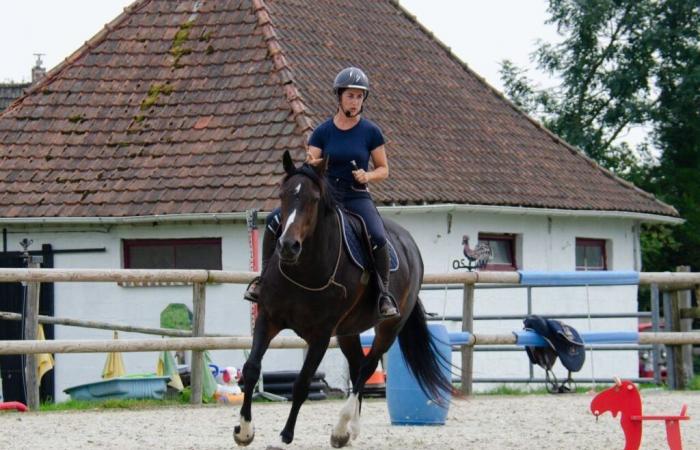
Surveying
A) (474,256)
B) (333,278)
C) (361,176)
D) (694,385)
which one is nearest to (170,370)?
(694,385)

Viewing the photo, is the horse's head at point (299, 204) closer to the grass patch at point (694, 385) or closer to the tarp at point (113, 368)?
the tarp at point (113, 368)

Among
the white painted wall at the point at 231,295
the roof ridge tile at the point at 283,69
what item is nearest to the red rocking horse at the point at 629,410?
the white painted wall at the point at 231,295

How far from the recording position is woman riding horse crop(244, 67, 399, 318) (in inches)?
422

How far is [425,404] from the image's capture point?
1226 cm

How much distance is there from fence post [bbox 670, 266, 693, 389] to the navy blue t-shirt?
773cm

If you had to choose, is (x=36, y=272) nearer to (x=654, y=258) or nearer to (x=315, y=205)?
(x=315, y=205)

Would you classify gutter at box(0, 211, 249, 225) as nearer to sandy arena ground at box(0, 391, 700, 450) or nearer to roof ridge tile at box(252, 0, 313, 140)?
roof ridge tile at box(252, 0, 313, 140)

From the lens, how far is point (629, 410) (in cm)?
984

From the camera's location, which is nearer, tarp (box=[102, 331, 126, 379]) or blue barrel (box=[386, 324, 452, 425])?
blue barrel (box=[386, 324, 452, 425])

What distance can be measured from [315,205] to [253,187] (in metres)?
10.2

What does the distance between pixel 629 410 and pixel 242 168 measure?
11299 millimetres

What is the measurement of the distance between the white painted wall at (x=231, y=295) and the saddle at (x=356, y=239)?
7796 millimetres

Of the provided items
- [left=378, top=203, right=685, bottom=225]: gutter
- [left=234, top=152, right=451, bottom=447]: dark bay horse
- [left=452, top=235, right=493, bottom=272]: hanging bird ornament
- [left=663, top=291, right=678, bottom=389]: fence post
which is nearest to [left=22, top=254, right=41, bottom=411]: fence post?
[left=234, top=152, right=451, bottom=447]: dark bay horse

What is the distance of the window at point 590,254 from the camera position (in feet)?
81.9
